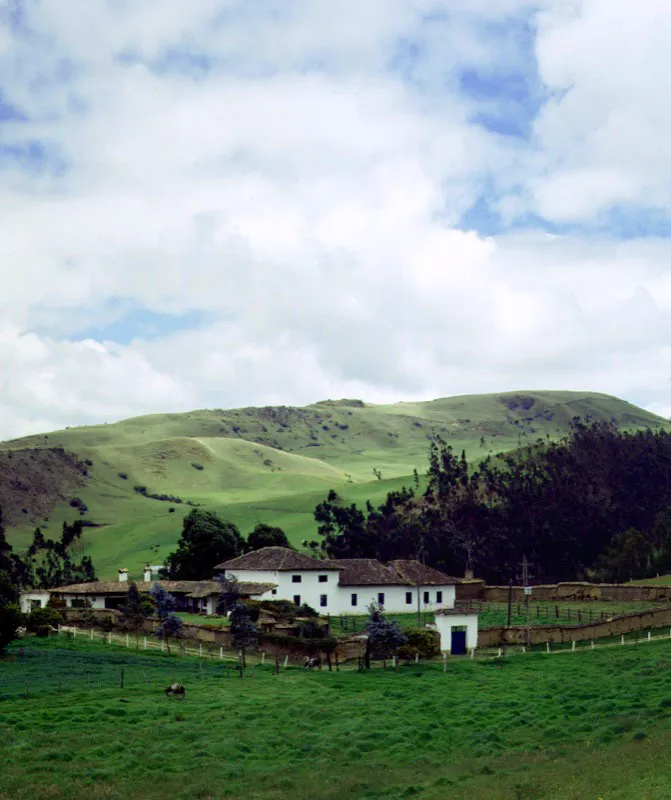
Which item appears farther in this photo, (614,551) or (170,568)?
(614,551)

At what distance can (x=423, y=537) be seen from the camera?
114m

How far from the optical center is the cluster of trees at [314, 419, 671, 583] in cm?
10794

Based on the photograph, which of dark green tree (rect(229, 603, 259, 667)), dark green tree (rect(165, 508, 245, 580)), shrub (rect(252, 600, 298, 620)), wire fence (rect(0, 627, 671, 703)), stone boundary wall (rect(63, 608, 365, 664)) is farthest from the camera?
dark green tree (rect(165, 508, 245, 580))

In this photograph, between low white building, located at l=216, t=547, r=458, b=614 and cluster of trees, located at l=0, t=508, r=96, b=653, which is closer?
low white building, located at l=216, t=547, r=458, b=614

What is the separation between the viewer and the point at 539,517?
121 metres

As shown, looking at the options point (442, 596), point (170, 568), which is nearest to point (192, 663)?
point (442, 596)

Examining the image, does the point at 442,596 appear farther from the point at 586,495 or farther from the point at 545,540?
the point at 586,495

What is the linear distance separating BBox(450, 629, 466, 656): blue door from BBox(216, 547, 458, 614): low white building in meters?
22.8

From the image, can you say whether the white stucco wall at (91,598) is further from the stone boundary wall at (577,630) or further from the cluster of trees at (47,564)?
the stone boundary wall at (577,630)

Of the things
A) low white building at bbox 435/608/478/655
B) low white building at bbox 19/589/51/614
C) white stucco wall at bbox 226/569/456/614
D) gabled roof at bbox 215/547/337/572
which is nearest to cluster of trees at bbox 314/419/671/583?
white stucco wall at bbox 226/569/456/614

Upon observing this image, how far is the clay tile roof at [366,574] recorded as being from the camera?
78062 mm

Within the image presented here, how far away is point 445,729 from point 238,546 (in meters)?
69.9

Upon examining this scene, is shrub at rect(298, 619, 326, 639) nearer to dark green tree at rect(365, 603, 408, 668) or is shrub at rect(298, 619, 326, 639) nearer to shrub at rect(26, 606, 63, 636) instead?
dark green tree at rect(365, 603, 408, 668)

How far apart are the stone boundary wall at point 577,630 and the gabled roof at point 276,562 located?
2540cm
